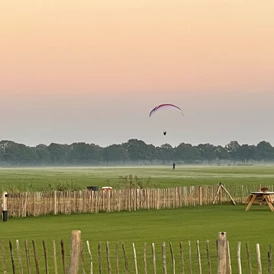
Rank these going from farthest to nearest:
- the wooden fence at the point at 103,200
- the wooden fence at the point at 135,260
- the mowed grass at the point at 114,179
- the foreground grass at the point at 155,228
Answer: the mowed grass at the point at 114,179 < the wooden fence at the point at 103,200 < the foreground grass at the point at 155,228 < the wooden fence at the point at 135,260

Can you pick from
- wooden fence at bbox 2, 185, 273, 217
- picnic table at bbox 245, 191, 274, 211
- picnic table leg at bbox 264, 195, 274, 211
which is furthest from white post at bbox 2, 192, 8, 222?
picnic table leg at bbox 264, 195, 274, 211

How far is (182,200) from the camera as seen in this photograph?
1567 inches

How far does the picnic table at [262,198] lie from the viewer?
3588 centimetres

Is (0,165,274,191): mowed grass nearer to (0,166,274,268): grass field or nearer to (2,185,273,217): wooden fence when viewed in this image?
(2,185,273,217): wooden fence

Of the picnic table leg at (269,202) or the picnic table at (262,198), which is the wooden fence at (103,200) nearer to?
the picnic table at (262,198)

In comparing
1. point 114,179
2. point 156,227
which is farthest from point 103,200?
point 114,179

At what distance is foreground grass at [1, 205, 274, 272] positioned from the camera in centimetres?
2161

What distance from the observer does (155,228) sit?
2666 cm

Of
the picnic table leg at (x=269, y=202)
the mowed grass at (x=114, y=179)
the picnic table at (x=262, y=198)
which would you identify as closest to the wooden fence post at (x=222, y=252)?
the picnic table at (x=262, y=198)

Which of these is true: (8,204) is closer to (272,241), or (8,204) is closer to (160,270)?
(272,241)

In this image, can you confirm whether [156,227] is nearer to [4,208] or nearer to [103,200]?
[4,208]

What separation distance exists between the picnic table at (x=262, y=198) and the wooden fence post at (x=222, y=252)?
25148 mm

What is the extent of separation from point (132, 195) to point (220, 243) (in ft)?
88.4

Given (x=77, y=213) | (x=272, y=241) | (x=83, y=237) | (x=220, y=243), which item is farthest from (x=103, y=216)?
(x=220, y=243)
